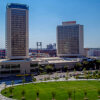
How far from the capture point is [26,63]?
1969 inches

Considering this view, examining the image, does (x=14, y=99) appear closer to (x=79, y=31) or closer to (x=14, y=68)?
(x=14, y=68)

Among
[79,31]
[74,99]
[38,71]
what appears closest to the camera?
[74,99]

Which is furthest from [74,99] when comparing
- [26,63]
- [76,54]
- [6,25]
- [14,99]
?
[76,54]

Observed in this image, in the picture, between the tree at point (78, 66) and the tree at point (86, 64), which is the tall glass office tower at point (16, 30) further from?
the tree at point (86, 64)

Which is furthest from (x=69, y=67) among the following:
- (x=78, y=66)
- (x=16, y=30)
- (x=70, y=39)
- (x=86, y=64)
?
(x=16, y=30)

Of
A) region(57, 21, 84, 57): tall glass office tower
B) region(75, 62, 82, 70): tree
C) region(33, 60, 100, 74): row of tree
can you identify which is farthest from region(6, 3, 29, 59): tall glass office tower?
region(57, 21, 84, 57): tall glass office tower

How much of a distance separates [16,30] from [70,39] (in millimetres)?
33773

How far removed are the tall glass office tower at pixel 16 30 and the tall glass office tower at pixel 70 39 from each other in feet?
92.7

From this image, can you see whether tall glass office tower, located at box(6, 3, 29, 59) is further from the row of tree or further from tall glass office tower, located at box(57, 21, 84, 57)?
tall glass office tower, located at box(57, 21, 84, 57)

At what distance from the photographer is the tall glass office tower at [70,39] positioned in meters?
79.1

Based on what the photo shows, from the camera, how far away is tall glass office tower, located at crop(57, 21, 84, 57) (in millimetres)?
79125

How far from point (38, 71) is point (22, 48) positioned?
1190 centimetres

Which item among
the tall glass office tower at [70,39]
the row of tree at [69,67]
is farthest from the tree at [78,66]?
the tall glass office tower at [70,39]

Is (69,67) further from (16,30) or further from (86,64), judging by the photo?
(16,30)
